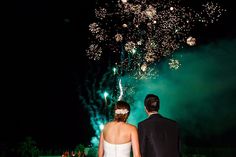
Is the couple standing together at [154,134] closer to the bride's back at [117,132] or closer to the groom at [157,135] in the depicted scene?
the groom at [157,135]

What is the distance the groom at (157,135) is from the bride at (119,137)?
12.0 inches

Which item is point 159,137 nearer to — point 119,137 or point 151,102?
point 151,102

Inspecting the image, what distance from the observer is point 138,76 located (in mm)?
16859

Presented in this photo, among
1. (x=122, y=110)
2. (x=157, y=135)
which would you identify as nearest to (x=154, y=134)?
(x=157, y=135)

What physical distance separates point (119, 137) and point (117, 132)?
8cm

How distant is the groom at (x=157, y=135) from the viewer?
4734 millimetres

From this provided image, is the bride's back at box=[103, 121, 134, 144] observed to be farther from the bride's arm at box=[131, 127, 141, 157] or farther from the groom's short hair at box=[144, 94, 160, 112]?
the groom's short hair at box=[144, 94, 160, 112]

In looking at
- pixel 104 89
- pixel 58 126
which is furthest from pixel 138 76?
pixel 58 126

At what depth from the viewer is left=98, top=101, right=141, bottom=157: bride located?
16.7 feet

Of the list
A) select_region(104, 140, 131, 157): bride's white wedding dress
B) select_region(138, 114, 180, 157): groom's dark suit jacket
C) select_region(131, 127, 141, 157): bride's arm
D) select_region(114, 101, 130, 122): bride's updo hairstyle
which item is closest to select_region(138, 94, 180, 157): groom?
select_region(138, 114, 180, 157): groom's dark suit jacket

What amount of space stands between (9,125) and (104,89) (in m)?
6.67

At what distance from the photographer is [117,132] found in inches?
204

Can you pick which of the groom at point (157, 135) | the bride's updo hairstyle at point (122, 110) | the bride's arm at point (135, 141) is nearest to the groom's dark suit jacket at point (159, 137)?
the groom at point (157, 135)

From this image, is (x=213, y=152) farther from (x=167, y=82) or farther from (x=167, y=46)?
(x=167, y=82)
